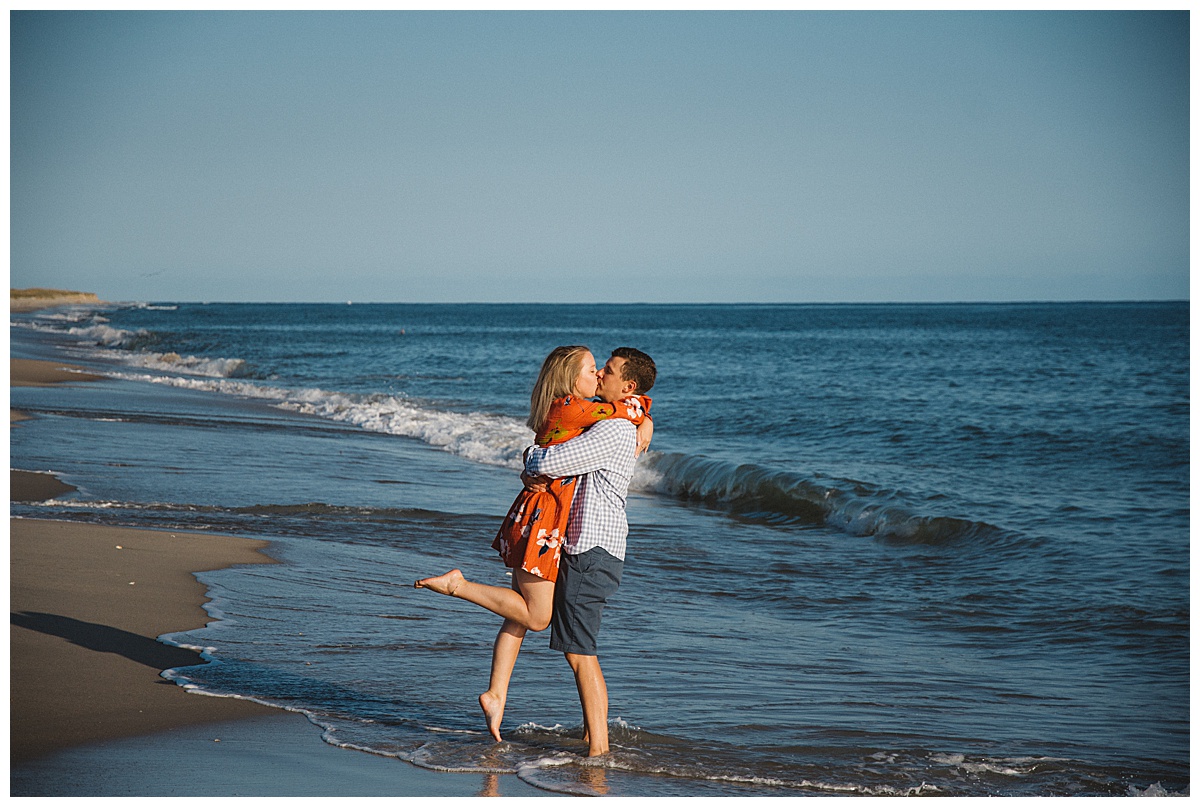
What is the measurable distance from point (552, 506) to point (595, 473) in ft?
0.70

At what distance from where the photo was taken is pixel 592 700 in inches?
165

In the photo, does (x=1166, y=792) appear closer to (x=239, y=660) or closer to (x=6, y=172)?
(x=239, y=660)

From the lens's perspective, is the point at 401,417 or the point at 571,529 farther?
the point at 401,417

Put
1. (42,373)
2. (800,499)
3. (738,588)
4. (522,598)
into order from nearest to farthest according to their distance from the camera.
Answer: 1. (522,598)
2. (738,588)
3. (800,499)
4. (42,373)

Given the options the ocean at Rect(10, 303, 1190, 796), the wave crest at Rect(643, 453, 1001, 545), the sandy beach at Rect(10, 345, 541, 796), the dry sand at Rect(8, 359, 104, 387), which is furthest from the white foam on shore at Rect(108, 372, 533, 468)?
the sandy beach at Rect(10, 345, 541, 796)

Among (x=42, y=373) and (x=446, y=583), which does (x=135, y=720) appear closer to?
(x=446, y=583)

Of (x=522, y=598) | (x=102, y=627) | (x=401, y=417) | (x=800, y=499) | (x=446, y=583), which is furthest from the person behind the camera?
(x=401, y=417)

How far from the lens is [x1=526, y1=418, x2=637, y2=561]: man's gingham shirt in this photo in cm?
409

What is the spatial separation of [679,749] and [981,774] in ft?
3.92

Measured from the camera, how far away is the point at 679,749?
4332mm

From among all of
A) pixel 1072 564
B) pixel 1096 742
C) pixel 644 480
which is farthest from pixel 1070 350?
pixel 1096 742

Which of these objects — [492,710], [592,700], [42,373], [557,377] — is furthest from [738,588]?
Result: [42,373]

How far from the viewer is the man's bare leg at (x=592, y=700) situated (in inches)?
165

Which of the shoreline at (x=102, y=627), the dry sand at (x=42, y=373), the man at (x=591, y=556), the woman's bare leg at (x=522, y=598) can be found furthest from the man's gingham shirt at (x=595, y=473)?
the dry sand at (x=42, y=373)
